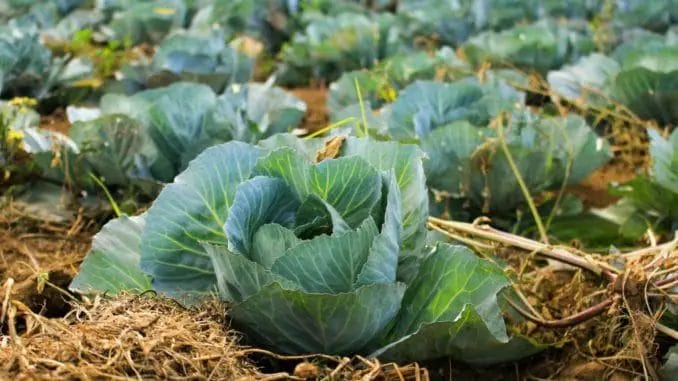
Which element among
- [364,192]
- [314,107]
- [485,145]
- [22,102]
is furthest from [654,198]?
[314,107]

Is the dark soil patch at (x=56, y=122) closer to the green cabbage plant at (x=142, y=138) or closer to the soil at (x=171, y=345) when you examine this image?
the green cabbage plant at (x=142, y=138)

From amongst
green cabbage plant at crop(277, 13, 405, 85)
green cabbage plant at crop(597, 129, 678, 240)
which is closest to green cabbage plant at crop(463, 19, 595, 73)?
green cabbage plant at crop(277, 13, 405, 85)

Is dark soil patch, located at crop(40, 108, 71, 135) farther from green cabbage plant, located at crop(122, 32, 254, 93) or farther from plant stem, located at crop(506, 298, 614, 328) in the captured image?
plant stem, located at crop(506, 298, 614, 328)

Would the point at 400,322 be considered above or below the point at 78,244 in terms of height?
above

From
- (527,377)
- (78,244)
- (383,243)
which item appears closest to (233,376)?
(383,243)

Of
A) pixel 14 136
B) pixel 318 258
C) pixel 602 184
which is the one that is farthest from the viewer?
pixel 602 184

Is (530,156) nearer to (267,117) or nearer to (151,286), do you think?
(267,117)

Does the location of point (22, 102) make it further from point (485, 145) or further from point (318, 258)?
point (318, 258)
